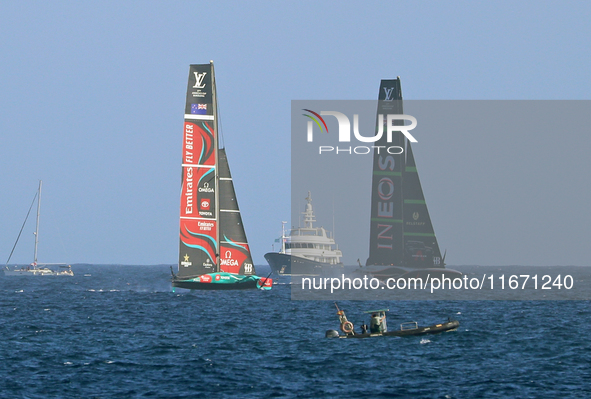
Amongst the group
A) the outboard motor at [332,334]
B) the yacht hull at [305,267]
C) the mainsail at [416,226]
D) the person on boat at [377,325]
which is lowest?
the outboard motor at [332,334]

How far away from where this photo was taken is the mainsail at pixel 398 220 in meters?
87.1

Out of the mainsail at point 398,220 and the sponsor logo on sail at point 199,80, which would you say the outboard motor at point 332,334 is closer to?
the sponsor logo on sail at point 199,80

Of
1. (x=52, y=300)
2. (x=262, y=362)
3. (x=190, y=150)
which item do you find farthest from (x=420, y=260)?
(x=262, y=362)

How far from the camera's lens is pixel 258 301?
74.5 metres

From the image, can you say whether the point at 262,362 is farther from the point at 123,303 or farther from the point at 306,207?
the point at 306,207

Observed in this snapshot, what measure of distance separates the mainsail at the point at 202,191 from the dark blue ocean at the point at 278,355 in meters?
6.48

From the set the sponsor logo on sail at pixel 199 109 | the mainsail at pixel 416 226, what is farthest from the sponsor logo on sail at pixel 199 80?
the mainsail at pixel 416 226

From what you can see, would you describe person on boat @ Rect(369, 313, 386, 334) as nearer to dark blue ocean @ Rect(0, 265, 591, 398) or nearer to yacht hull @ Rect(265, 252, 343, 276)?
dark blue ocean @ Rect(0, 265, 591, 398)

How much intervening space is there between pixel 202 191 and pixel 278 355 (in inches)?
1255

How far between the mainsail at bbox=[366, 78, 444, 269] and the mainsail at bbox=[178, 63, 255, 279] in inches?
871

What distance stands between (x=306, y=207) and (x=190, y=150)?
8187cm

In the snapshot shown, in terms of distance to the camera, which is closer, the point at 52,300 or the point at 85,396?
the point at 85,396

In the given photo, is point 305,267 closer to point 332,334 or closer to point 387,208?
point 387,208

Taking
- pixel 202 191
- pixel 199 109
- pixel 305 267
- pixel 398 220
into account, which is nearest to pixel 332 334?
pixel 202 191
